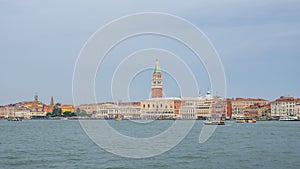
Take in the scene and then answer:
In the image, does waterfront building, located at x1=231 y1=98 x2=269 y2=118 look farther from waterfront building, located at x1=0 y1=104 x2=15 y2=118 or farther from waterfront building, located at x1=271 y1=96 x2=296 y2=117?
waterfront building, located at x1=0 y1=104 x2=15 y2=118

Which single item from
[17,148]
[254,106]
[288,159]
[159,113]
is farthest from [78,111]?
[288,159]

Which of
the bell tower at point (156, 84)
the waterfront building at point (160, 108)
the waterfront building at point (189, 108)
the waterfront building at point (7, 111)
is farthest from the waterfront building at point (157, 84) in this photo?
the waterfront building at point (7, 111)

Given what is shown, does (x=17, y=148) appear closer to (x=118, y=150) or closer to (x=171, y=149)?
(x=118, y=150)

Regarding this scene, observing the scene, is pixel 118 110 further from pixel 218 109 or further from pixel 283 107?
pixel 283 107

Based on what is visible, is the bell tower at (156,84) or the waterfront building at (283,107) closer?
the waterfront building at (283,107)

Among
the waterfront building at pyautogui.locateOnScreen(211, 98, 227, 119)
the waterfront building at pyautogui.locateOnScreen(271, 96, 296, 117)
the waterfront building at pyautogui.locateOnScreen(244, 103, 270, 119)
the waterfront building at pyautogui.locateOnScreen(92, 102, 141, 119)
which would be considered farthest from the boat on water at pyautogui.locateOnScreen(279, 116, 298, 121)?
the waterfront building at pyautogui.locateOnScreen(92, 102, 141, 119)

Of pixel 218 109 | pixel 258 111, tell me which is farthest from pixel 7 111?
pixel 258 111

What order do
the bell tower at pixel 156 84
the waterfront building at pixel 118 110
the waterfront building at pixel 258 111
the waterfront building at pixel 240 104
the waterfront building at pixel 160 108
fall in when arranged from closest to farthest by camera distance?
the bell tower at pixel 156 84 → the waterfront building at pixel 160 108 → the waterfront building at pixel 258 111 → the waterfront building at pixel 118 110 → the waterfront building at pixel 240 104

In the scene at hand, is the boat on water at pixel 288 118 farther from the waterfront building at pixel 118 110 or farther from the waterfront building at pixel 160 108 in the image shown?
the waterfront building at pixel 118 110
